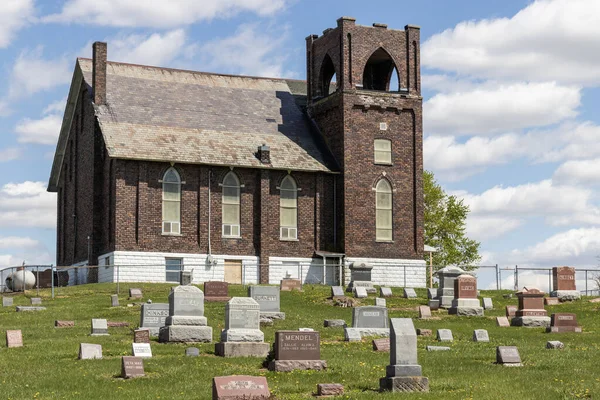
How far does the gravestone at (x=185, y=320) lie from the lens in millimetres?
31203

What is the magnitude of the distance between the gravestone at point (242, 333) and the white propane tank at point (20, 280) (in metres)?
24.5

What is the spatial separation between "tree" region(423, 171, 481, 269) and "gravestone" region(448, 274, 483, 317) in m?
33.5

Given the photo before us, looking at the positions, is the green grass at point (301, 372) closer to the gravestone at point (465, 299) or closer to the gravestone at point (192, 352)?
the gravestone at point (192, 352)

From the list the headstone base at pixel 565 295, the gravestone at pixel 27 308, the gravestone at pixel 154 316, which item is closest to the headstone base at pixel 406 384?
the gravestone at pixel 154 316

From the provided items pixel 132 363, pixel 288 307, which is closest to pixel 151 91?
pixel 288 307

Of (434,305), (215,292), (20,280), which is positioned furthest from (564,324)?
(20,280)

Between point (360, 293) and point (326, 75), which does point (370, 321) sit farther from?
point (326, 75)

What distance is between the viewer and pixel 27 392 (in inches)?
867

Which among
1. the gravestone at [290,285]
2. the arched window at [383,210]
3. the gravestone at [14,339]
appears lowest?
the gravestone at [14,339]

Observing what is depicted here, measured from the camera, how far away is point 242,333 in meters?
28.7

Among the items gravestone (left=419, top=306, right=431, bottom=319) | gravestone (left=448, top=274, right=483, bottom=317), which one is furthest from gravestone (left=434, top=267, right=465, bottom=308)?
gravestone (left=419, top=306, right=431, bottom=319)

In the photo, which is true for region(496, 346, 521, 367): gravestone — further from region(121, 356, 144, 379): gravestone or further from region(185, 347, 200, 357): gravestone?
region(121, 356, 144, 379): gravestone

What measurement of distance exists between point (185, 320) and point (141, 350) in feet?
15.7

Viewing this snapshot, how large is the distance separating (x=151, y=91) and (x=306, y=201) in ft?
34.8
